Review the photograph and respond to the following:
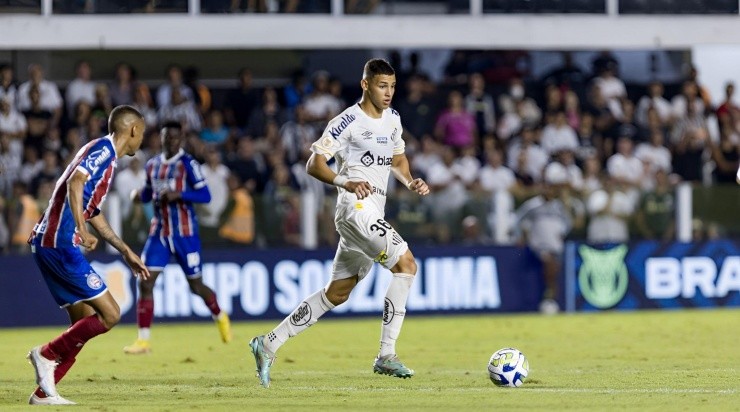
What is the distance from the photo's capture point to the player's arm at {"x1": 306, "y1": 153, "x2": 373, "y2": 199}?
35.2ft

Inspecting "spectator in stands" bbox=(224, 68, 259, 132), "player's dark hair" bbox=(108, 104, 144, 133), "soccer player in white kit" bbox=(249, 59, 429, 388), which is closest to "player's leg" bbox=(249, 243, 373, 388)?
"soccer player in white kit" bbox=(249, 59, 429, 388)

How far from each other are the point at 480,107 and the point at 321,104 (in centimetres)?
262

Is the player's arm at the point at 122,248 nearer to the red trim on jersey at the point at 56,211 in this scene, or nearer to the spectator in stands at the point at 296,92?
the red trim on jersey at the point at 56,211

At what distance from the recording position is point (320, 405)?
31.7 ft

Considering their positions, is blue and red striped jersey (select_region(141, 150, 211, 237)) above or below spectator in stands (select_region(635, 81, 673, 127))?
below

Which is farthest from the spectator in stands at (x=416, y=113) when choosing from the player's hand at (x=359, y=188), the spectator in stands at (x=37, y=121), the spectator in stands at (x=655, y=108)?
the player's hand at (x=359, y=188)

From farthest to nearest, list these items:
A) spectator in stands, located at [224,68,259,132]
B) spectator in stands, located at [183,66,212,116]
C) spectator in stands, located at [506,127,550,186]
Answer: spectator in stands, located at [224,68,259,132]
spectator in stands, located at [183,66,212,116]
spectator in stands, located at [506,127,550,186]

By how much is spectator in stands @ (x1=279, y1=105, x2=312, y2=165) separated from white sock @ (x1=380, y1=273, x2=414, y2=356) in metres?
10.6

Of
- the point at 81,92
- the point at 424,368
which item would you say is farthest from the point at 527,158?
the point at 424,368

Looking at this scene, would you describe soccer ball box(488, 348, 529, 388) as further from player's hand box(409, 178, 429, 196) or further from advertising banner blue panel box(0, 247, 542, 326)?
advertising banner blue panel box(0, 247, 542, 326)

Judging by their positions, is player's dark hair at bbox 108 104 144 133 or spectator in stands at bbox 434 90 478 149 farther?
spectator in stands at bbox 434 90 478 149

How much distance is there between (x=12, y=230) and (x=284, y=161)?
4242mm

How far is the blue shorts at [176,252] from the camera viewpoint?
50.8 ft

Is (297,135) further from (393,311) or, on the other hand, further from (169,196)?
(393,311)
